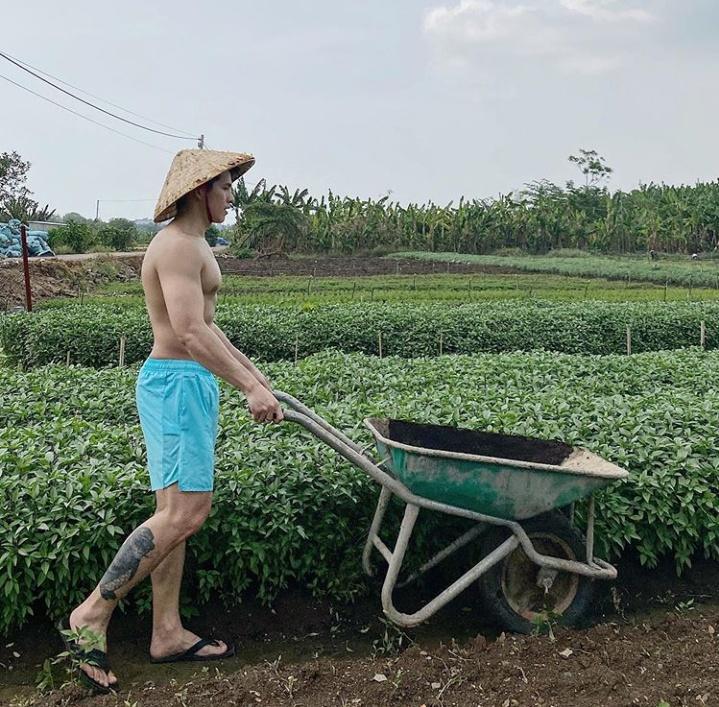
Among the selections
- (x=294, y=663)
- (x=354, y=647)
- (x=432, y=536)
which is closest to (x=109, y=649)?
(x=294, y=663)

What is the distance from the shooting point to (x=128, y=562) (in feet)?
11.6

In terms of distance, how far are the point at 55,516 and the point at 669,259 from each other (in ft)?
130

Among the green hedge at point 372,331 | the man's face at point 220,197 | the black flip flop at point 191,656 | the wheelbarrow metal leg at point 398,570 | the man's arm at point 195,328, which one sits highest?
the man's face at point 220,197

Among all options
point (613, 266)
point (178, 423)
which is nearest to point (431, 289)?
point (613, 266)

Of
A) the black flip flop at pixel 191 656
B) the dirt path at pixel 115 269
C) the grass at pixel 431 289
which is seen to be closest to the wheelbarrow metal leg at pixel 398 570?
the black flip flop at pixel 191 656

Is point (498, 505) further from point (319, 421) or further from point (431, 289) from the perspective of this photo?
point (431, 289)

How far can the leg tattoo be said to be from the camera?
353cm

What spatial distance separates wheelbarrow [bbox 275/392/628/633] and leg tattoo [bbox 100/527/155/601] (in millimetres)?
796

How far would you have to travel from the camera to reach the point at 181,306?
3.43m

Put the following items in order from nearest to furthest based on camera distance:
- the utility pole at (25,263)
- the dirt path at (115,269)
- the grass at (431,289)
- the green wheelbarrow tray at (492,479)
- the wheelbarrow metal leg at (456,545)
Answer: the green wheelbarrow tray at (492,479), the wheelbarrow metal leg at (456,545), the utility pole at (25,263), the grass at (431,289), the dirt path at (115,269)

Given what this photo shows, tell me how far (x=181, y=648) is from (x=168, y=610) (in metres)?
0.18

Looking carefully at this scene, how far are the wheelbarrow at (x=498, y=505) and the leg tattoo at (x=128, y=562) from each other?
2.61 ft

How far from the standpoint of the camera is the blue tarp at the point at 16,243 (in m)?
28.1

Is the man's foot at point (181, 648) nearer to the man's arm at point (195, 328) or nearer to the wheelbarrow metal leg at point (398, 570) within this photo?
the wheelbarrow metal leg at point (398, 570)
